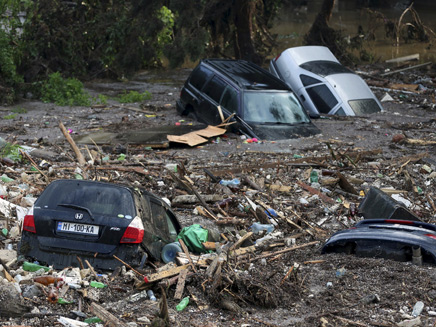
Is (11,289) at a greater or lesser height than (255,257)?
greater

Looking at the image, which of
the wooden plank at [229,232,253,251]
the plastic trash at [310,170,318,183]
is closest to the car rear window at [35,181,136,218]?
the wooden plank at [229,232,253,251]

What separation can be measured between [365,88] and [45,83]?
33.2ft

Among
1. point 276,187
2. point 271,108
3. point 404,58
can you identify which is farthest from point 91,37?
point 276,187

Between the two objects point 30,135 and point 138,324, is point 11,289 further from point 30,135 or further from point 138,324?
point 30,135

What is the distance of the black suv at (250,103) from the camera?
1639 centimetres

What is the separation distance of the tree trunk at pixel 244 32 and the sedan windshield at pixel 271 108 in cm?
882

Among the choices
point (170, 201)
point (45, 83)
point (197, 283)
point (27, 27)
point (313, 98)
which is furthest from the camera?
point (27, 27)

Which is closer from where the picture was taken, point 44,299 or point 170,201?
point 44,299

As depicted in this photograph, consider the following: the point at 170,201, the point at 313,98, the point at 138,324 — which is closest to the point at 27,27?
the point at 313,98

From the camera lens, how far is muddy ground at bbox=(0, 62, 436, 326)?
6.92m

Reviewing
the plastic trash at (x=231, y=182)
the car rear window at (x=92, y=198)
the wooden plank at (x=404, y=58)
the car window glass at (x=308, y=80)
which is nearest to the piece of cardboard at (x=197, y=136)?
the plastic trash at (x=231, y=182)

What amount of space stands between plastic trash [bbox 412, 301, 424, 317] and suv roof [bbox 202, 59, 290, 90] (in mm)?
10476

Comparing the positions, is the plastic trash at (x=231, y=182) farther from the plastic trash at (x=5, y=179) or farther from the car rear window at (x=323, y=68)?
the car rear window at (x=323, y=68)

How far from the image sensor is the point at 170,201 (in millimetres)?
11750
